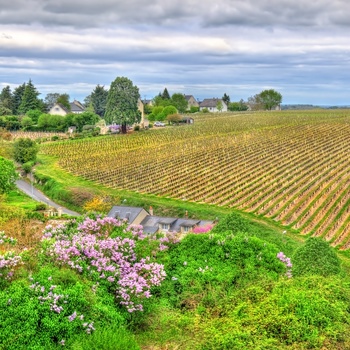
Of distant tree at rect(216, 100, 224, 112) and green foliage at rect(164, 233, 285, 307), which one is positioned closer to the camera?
green foliage at rect(164, 233, 285, 307)

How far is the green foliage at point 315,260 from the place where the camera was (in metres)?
15.0

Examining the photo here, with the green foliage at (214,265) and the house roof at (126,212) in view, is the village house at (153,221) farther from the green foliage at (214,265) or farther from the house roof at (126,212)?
the green foliage at (214,265)

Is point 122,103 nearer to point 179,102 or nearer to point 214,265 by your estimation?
point 179,102

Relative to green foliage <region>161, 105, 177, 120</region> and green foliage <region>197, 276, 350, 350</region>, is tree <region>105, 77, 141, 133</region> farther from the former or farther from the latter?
green foliage <region>197, 276, 350, 350</region>

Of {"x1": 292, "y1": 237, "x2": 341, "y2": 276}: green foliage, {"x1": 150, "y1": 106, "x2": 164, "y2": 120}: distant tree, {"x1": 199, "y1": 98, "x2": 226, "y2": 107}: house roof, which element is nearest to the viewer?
{"x1": 292, "y1": 237, "x2": 341, "y2": 276}: green foliage

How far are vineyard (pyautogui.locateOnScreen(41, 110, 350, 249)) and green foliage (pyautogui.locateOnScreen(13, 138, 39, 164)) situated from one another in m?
4.49

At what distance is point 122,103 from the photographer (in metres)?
92.2

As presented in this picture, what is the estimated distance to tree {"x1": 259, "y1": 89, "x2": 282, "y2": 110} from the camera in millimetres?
181625

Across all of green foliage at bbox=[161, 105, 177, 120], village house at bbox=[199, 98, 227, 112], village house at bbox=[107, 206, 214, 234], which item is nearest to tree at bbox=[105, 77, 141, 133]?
green foliage at bbox=[161, 105, 177, 120]

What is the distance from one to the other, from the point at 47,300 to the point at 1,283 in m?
1.49

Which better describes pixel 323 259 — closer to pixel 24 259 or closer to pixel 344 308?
pixel 344 308

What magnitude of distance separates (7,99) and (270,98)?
95.9m

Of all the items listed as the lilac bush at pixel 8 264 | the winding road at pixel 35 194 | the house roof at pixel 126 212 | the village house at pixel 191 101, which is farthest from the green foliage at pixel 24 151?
the village house at pixel 191 101

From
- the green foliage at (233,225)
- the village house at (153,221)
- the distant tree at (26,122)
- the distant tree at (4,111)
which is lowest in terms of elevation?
the village house at (153,221)
